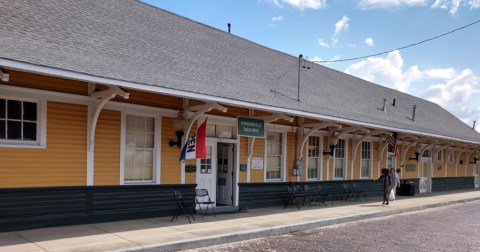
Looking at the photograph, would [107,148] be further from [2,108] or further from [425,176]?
[425,176]

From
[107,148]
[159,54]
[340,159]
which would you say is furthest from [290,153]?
[107,148]

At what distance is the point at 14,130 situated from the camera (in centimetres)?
873

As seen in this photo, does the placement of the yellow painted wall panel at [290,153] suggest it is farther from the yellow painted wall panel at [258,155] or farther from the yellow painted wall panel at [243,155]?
the yellow painted wall panel at [243,155]

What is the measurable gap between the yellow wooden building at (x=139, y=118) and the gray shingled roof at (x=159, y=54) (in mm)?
50

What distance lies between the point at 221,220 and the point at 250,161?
3021mm

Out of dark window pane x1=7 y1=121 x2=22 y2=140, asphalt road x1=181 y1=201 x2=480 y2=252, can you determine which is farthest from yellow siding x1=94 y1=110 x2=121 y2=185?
asphalt road x1=181 y1=201 x2=480 y2=252

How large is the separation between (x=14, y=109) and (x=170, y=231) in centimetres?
400

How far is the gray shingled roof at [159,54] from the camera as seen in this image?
875 cm

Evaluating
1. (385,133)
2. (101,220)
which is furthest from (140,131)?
(385,133)

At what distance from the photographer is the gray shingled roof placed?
8.75 metres

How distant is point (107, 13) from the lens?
12078mm

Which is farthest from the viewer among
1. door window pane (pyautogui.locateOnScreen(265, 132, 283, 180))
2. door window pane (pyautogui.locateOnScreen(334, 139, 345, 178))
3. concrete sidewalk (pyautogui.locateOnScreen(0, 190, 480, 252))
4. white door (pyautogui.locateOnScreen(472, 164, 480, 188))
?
white door (pyautogui.locateOnScreen(472, 164, 480, 188))

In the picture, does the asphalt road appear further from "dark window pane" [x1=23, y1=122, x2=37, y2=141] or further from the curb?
"dark window pane" [x1=23, y1=122, x2=37, y2=141]

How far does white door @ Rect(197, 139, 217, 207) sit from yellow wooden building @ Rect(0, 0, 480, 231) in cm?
3
